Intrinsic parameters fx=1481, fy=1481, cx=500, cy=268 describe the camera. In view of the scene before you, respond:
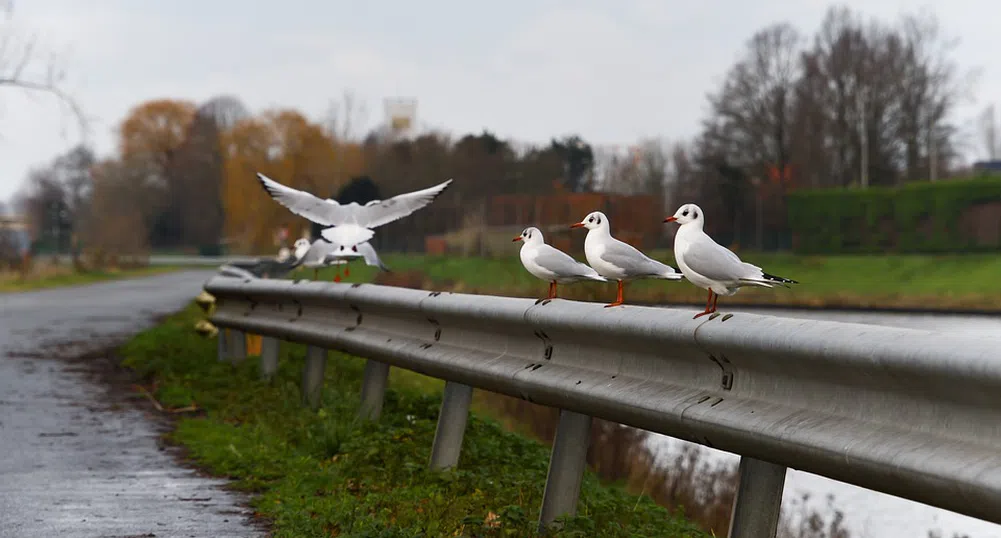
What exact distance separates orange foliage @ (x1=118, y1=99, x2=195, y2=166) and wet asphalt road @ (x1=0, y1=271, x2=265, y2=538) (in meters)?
120

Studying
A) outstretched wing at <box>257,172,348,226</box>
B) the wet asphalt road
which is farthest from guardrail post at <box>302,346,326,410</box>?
the wet asphalt road

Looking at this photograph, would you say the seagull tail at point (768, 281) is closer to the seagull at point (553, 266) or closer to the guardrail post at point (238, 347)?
the seagull at point (553, 266)

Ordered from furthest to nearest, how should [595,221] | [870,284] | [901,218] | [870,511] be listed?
[901,218] < [870,284] < [870,511] < [595,221]

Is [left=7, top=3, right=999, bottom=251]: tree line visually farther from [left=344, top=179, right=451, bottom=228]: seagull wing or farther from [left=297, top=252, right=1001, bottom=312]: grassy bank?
[left=344, top=179, right=451, bottom=228]: seagull wing

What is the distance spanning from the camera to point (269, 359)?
41.4 feet

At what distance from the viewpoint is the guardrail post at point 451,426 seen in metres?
7.90

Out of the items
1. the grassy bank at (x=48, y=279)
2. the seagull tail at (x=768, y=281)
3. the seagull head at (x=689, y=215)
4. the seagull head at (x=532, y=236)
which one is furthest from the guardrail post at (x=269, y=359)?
the grassy bank at (x=48, y=279)

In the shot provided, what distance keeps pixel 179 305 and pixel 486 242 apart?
21.8ft

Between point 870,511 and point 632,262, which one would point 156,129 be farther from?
point 632,262

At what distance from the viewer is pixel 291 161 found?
89625 mm

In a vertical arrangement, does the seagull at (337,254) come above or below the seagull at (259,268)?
above

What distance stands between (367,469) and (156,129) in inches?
5134

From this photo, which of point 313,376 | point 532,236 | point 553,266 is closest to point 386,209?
point 313,376

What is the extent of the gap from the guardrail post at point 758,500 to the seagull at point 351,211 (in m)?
5.77
